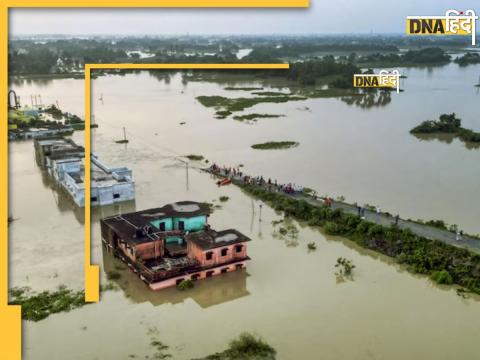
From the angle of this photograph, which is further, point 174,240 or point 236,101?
point 236,101

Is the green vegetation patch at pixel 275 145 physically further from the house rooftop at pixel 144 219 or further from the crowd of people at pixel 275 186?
the house rooftop at pixel 144 219

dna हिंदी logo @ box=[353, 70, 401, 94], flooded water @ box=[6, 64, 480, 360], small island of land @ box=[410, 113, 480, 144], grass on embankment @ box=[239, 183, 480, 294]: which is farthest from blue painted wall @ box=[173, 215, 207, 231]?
small island of land @ box=[410, 113, 480, 144]

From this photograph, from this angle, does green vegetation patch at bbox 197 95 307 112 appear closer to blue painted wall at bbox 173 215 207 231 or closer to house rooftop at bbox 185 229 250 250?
blue painted wall at bbox 173 215 207 231

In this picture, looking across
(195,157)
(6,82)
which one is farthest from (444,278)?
(195,157)

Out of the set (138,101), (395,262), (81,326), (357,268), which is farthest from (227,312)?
(138,101)

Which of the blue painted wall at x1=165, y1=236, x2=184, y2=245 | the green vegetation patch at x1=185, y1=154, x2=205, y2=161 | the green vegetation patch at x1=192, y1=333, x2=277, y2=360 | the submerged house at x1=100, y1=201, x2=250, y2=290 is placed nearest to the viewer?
the green vegetation patch at x1=192, y1=333, x2=277, y2=360

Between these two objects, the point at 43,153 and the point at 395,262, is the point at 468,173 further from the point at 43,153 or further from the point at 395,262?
the point at 43,153

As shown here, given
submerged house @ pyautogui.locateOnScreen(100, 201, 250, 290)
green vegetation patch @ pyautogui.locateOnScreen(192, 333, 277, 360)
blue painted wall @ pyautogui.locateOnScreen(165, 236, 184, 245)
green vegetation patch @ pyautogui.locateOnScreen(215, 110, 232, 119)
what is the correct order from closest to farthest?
green vegetation patch @ pyautogui.locateOnScreen(192, 333, 277, 360) < submerged house @ pyautogui.locateOnScreen(100, 201, 250, 290) < blue painted wall @ pyautogui.locateOnScreen(165, 236, 184, 245) < green vegetation patch @ pyautogui.locateOnScreen(215, 110, 232, 119)

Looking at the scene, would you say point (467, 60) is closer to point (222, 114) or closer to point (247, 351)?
point (222, 114)

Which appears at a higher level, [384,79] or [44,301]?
[384,79]
